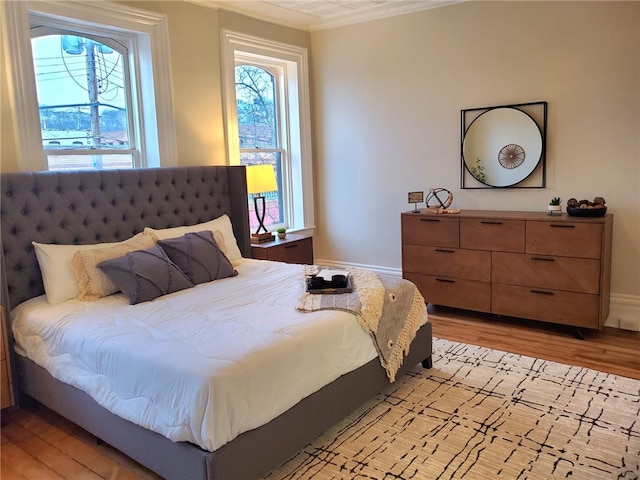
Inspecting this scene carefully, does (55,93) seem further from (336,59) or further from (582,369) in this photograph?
(582,369)

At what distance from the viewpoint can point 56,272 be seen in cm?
279

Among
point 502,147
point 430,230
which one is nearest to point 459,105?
point 502,147

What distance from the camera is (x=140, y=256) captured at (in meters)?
2.88

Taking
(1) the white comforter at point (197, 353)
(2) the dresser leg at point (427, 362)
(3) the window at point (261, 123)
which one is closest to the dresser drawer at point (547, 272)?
(2) the dresser leg at point (427, 362)

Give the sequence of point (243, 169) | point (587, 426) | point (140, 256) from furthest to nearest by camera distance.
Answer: point (243, 169) → point (140, 256) → point (587, 426)

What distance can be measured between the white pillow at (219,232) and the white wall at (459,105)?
1.53m

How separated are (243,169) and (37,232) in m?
1.60

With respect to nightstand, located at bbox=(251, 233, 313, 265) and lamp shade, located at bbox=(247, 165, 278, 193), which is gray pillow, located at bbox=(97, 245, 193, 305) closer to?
nightstand, located at bbox=(251, 233, 313, 265)

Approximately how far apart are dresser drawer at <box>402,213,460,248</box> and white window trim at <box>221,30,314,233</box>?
128 centimetres

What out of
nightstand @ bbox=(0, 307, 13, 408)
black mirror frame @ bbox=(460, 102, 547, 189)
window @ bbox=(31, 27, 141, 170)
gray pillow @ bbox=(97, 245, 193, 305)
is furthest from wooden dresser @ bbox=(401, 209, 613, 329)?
nightstand @ bbox=(0, 307, 13, 408)

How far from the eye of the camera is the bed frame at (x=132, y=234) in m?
1.93

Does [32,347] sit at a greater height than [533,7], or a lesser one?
lesser

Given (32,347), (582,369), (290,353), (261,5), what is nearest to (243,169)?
(261,5)

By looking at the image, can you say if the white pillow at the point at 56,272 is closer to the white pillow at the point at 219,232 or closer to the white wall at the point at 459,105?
the white pillow at the point at 219,232
